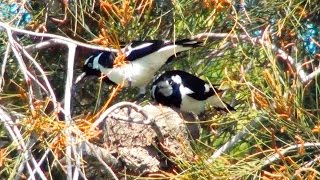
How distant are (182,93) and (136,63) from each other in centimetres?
19

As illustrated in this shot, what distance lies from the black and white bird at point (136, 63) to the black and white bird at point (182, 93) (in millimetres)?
51

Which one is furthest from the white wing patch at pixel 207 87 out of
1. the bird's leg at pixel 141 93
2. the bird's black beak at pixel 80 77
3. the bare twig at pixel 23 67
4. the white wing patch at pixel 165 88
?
the bare twig at pixel 23 67

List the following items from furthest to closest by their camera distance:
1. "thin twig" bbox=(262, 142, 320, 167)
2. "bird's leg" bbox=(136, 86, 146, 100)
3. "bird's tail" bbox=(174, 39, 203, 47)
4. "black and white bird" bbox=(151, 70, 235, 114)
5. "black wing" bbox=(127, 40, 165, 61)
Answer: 1. "bird's leg" bbox=(136, 86, 146, 100)
2. "black and white bird" bbox=(151, 70, 235, 114)
3. "black wing" bbox=(127, 40, 165, 61)
4. "bird's tail" bbox=(174, 39, 203, 47)
5. "thin twig" bbox=(262, 142, 320, 167)

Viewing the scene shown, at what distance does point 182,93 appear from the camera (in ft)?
10.9

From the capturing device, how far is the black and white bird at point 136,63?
120 inches

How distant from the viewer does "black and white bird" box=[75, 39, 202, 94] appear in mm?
3041

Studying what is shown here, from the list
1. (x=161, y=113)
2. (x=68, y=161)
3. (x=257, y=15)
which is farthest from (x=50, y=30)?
(x=68, y=161)

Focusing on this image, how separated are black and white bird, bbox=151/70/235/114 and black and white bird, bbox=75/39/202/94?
5 cm

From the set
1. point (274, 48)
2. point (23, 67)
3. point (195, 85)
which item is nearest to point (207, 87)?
point (195, 85)

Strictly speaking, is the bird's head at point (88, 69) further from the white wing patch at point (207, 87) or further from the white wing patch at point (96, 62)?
the white wing patch at point (207, 87)

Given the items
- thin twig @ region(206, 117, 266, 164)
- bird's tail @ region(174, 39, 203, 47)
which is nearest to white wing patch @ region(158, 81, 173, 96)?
bird's tail @ region(174, 39, 203, 47)

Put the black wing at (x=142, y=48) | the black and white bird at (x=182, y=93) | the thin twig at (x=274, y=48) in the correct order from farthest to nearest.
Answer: the black and white bird at (x=182, y=93) → the black wing at (x=142, y=48) → the thin twig at (x=274, y=48)

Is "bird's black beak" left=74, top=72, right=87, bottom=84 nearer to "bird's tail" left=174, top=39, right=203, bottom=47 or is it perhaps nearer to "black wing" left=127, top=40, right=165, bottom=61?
"black wing" left=127, top=40, right=165, bottom=61

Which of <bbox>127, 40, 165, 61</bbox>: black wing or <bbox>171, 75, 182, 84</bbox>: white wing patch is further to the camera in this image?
<bbox>171, 75, 182, 84</bbox>: white wing patch
